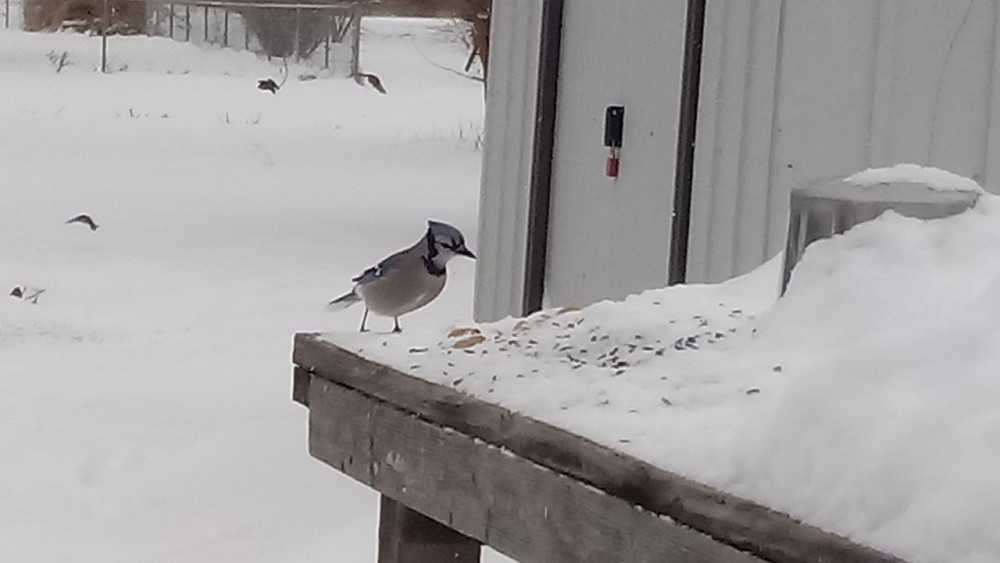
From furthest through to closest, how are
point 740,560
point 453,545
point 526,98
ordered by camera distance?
point 526,98
point 453,545
point 740,560

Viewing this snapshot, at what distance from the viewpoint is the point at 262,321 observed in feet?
28.2

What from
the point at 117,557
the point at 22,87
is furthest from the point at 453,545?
the point at 22,87

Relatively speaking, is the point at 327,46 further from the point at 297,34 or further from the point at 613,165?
the point at 613,165

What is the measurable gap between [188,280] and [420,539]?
8.11m

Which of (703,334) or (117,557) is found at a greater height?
(703,334)

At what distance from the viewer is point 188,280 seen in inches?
391

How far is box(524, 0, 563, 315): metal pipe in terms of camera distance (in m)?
5.65

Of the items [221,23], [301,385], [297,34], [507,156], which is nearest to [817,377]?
[301,385]

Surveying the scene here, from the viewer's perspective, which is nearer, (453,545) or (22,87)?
(453,545)


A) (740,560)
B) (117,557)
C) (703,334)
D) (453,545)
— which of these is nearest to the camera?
(740,560)

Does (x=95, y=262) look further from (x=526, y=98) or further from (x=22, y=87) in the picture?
(x=22, y=87)

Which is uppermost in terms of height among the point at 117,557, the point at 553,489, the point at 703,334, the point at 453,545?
the point at 703,334

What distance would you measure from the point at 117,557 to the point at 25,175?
1042cm

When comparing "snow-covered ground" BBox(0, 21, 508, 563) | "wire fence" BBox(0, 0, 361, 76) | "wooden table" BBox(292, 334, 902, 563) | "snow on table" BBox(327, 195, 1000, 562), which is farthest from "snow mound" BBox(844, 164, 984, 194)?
"wire fence" BBox(0, 0, 361, 76)
